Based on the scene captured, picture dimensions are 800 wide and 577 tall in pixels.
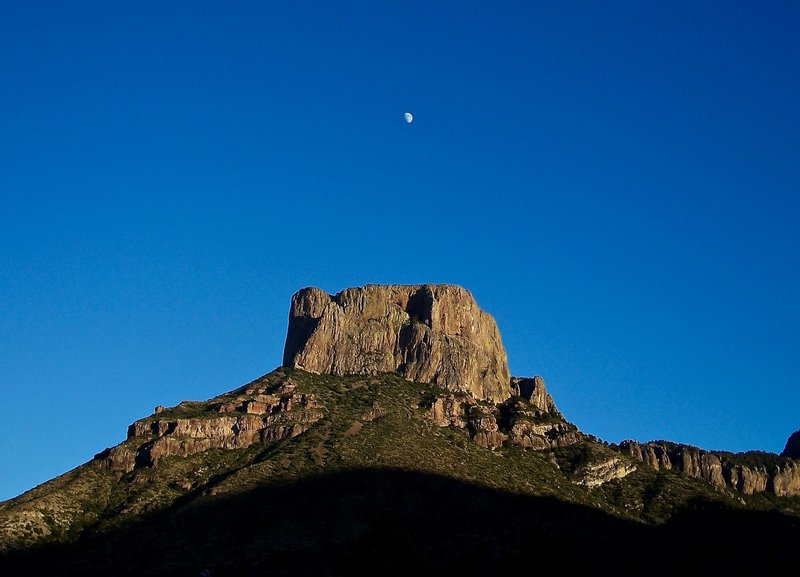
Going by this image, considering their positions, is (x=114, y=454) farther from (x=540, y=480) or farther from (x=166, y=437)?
(x=540, y=480)

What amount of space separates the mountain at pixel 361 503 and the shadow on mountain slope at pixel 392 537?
291 millimetres

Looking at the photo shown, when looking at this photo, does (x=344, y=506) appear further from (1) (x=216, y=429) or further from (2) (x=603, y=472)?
(2) (x=603, y=472)

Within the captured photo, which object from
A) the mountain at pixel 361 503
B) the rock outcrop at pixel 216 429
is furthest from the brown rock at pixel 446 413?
the rock outcrop at pixel 216 429

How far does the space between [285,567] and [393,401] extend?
7252 cm

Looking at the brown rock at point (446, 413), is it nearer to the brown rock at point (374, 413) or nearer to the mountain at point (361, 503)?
the mountain at point (361, 503)

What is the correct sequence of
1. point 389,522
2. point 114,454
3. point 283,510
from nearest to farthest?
point 389,522, point 283,510, point 114,454

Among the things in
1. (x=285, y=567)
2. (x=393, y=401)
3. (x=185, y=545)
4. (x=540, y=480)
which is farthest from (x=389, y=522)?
(x=393, y=401)

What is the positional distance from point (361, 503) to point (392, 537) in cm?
2034

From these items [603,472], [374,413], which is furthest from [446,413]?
[603,472]

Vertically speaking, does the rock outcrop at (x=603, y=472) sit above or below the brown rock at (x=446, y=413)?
below

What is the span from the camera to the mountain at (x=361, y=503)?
417ft

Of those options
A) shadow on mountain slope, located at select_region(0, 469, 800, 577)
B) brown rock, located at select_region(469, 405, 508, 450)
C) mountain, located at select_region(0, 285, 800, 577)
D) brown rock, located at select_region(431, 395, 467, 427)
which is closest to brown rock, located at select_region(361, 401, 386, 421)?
mountain, located at select_region(0, 285, 800, 577)

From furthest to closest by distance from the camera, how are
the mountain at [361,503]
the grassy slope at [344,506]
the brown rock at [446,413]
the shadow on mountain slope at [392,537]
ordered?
the brown rock at [446,413], the grassy slope at [344,506], the mountain at [361,503], the shadow on mountain slope at [392,537]

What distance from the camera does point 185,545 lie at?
440 feet
